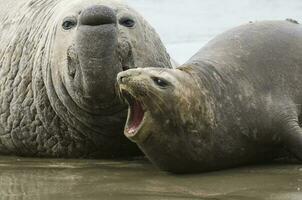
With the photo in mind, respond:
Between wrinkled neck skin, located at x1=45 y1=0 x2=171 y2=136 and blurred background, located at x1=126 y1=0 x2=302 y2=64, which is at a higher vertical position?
wrinkled neck skin, located at x1=45 y1=0 x2=171 y2=136

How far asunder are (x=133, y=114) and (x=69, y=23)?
1.19m

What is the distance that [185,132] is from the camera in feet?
17.1

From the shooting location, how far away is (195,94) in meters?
5.34

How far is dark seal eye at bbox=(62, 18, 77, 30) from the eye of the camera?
600 centimetres

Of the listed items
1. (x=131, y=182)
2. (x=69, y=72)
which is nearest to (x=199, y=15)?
(x=69, y=72)

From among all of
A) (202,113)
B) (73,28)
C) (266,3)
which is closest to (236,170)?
(202,113)

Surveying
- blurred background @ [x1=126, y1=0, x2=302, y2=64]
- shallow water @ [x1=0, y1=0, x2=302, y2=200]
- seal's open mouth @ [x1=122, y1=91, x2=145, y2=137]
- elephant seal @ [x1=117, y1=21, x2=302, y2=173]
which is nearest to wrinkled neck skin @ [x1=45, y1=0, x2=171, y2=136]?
shallow water @ [x1=0, y1=0, x2=302, y2=200]

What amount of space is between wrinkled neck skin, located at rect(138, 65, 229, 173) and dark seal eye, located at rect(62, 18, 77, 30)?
970 mm

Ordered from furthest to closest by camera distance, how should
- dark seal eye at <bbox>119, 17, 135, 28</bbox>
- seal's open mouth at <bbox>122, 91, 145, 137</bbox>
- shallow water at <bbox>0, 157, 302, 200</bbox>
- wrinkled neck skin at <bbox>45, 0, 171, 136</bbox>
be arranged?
dark seal eye at <bbox>119, 17, 135, 28</bbox>, wrinkled neck skin at <bbox>45, 0, 171, 136</bbox>, seal's open mouth at <bbox>122, 91, 145, 137</bbox>, shallow water at <bbox>0, 157, 302, 200</bbox>

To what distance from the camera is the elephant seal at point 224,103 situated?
16.7ft

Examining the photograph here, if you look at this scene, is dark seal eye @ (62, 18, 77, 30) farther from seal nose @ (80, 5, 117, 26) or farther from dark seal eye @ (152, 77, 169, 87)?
dark seal eye @ (152, 77, 169, 87)

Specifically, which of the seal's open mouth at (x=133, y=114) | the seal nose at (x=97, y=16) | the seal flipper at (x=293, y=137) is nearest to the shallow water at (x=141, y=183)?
the seal flipper at (x=293, y=137)

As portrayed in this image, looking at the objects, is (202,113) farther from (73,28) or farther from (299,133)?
(73,28)

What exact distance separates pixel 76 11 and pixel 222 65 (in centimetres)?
108
